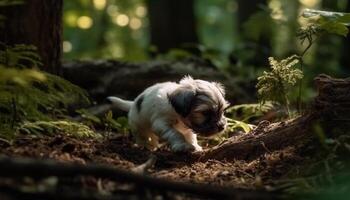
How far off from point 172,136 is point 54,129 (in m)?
1.32

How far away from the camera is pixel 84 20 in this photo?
89.6ft

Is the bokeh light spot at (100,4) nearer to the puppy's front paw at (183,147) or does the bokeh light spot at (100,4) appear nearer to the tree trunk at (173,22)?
the tree trunk at (173,22)

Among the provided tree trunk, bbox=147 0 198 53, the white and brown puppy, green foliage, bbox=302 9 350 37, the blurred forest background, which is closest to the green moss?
the white and brown puppy

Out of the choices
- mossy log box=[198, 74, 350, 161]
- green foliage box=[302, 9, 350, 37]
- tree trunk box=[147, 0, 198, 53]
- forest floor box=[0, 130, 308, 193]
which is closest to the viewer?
forest floor box=[0, 130, 308, 193]

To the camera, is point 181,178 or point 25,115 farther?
point 25,115

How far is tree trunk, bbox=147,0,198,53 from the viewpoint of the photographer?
1541cm

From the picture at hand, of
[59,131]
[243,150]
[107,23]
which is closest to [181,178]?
[243,150]

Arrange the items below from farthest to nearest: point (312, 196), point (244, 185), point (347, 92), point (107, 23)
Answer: point (107, 23) → point (347, 92) → point (244, 185) → point (312, 196)

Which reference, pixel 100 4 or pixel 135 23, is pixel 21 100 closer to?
pixel 100 4

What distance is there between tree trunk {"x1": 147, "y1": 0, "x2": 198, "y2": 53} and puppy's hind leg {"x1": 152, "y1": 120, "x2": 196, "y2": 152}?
8.51 metres

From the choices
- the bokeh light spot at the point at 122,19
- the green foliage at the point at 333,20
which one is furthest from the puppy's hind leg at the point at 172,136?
the bokeh light spot at the point at 122,19

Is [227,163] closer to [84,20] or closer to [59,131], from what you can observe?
[59,131]

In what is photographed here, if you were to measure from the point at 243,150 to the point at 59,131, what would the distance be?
1979mm

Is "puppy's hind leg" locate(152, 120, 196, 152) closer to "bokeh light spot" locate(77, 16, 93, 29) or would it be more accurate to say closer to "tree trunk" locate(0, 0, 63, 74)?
"tree trunk" locate(0, 0, 63, 74)
